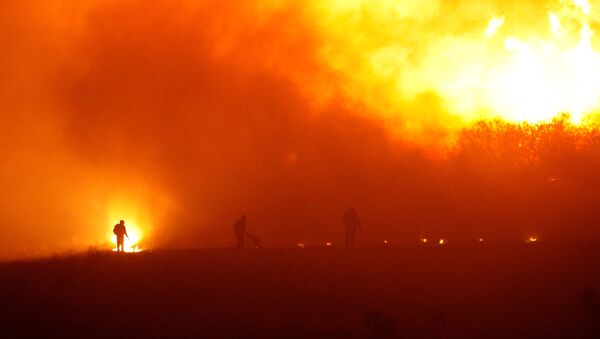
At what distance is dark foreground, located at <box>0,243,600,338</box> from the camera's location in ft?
97.6

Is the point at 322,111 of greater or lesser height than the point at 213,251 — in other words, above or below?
above

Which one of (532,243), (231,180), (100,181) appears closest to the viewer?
(532,243)

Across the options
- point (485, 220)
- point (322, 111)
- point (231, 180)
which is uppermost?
point (322, 111)

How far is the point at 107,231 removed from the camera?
233ft

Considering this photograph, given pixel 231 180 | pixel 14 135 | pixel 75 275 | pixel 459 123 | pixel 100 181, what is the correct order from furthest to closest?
1. pixel 14 135
2. pixel 100 181
3. pixel 231 180
4. pixel 459 123
5. pixel 75 275

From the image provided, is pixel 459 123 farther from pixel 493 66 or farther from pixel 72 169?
pixel 72 169

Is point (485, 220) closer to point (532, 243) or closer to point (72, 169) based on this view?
point (532, 243)

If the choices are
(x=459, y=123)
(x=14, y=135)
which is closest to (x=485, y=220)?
(x=459, y=123)

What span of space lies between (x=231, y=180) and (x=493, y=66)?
2212cm

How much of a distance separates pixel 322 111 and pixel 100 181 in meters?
21.2

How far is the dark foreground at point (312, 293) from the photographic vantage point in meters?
29.7

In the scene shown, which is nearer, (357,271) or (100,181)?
(357,271)

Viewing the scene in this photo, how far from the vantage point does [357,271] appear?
1351 inches

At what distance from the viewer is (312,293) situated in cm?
3281
